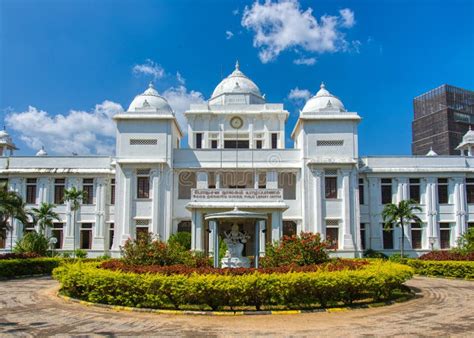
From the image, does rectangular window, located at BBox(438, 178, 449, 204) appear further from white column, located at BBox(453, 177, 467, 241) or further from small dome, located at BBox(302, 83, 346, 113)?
small dome, located at BBox(302, 83, 346, 113)

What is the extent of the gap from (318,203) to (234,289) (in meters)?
17.5

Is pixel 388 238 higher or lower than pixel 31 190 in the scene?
lower

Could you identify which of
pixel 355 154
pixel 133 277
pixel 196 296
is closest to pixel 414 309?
pixel 196 296

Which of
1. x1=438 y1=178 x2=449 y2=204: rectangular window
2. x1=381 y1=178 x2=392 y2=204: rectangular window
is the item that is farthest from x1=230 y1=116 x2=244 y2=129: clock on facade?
x1=438 y1=178 x2=449 y2=204: rectangular window

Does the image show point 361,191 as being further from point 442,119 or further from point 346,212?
point 442,119

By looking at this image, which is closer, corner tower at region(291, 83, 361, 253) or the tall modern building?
corner tower at region(291, 83, 361, 253)

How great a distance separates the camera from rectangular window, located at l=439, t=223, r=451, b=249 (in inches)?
1168

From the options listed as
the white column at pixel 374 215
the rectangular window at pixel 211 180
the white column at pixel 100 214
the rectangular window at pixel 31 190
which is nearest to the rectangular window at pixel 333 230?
the white column at pixel 374 215

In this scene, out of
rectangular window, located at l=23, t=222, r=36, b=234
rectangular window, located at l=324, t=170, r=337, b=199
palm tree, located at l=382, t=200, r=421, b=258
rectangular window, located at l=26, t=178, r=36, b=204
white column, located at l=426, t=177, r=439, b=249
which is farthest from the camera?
rectangular window, located at l=26, t=178, r=36, b=204

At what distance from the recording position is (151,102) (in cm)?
3050

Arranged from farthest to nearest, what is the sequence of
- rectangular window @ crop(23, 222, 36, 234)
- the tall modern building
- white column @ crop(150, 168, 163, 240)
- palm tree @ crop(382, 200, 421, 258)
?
the tall modern building < rectangular window @ crop(23, 222, 36, 234) < white column @ crop(150, 168, 163, 240) < palm tree @ crop(382, 200, 421, 258)

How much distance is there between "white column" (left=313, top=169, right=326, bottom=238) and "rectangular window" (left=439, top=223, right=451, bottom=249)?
8230 mm

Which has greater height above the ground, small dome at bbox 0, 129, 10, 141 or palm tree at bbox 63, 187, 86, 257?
small dome at bbox 0, 129, 10, 141

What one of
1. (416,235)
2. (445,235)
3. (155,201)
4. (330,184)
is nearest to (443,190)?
(445,235)
